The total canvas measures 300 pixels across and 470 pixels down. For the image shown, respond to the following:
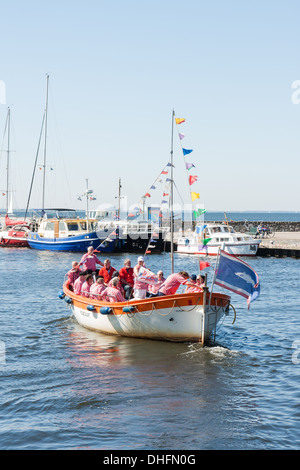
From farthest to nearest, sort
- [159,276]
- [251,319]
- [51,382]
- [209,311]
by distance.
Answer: [251,319] → [159,276] → [209,311] → [51,382]

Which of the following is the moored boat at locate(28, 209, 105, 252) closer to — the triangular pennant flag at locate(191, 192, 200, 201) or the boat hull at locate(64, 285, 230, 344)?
the triangular pennant flag at locate(191, 192, 200, 201)

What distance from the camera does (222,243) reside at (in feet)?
149

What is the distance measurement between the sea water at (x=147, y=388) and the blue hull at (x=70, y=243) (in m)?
27.1

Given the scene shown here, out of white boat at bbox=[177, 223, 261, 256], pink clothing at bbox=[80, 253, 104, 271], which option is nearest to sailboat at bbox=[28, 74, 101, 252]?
white boat at bbox=[177, 223, 261, 256]

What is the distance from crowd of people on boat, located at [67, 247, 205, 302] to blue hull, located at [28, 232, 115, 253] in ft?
91.7

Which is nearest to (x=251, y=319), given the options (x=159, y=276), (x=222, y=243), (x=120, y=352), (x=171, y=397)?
(x=159, y=276)

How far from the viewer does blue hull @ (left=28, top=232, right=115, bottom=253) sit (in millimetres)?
48156

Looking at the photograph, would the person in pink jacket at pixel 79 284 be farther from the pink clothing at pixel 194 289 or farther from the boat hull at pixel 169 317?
the pink clothing at pixel 194 289

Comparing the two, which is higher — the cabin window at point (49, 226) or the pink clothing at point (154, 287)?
the cabin window at point (49, 226)

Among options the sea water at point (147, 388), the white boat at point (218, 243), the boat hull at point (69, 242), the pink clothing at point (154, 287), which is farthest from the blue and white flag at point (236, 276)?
the boat hull at point (69, 242)

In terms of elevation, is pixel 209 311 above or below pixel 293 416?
above

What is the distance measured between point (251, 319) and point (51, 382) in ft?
32.7

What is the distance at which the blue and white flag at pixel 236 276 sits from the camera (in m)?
14.2
